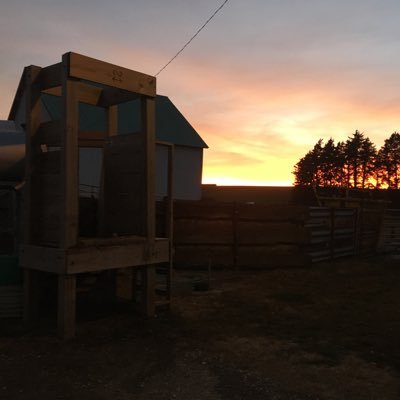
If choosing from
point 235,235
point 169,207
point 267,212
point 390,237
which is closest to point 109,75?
point 169,207

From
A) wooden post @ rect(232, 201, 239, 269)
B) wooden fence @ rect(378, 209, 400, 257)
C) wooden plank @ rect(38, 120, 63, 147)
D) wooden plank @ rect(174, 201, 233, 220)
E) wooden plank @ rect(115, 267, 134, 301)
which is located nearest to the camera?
wooden plank @ rect(38, 120, 63, 147)

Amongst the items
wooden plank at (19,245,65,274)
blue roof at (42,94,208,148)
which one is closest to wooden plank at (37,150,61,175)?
wooden plank at (19,245,65,274)

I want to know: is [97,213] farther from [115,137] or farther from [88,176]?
[88,176]

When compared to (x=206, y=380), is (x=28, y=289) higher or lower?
higher

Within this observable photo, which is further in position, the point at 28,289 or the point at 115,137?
the point at 115,137

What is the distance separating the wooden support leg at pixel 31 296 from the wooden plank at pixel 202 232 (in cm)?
614

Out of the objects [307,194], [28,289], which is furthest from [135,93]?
[307,194]

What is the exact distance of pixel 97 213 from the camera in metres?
8.05

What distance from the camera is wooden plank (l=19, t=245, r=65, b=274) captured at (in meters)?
6.20

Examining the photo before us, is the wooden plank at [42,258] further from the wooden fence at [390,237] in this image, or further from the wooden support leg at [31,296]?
the wooden fence at [390,237]

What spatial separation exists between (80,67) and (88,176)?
1833 centimetres

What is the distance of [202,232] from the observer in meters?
13.1

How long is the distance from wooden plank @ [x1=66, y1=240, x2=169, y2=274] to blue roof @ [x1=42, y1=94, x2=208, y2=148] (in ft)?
59.0

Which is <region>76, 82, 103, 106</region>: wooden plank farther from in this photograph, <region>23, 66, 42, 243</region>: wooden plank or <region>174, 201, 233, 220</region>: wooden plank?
<region>174, 201, 233, 220</region>: wooden plank
